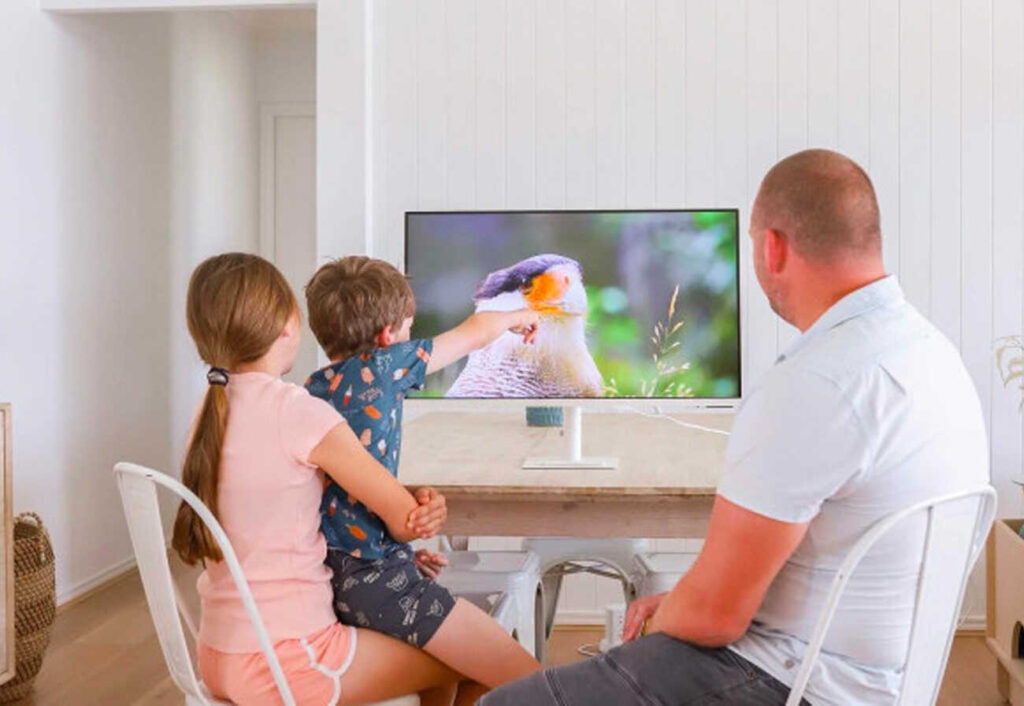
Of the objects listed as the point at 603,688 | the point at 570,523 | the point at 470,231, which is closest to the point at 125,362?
the point at 470,231

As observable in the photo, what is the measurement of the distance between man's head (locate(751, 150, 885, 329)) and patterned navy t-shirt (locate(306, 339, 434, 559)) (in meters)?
0.65

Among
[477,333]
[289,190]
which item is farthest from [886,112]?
[289,190]

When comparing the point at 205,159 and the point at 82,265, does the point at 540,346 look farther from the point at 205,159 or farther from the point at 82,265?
the point at 205,159

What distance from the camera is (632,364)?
8.47 feet

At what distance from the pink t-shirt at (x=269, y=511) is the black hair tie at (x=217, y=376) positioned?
1.0 inches

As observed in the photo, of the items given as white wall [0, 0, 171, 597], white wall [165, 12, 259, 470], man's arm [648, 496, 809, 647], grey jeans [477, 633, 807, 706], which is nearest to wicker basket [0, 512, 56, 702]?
white wall [0, 0, 171, 597]

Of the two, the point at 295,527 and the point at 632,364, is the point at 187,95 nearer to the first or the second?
the point at 632,364

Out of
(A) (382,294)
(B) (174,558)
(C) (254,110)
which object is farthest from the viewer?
(C) (254,110)

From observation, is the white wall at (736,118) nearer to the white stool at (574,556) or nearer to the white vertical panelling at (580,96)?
the white vertical panelling at (580,96)

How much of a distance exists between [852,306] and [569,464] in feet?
3.21

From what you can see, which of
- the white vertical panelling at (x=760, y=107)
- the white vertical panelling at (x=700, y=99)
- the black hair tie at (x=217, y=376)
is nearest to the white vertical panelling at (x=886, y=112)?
the white vertical panelling at (x=760, y=107)

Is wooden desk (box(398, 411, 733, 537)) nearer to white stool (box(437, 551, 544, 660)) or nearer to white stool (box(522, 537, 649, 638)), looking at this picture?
white stool (box(437, 551, 544, 660))

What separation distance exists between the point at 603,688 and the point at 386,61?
10.3ft

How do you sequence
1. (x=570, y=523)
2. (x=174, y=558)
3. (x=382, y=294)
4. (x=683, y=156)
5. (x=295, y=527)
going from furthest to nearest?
1. (x=174, y=558)
2. (x=683, y=156)
3. (x=570, y=523)
4. (x=382, y=294)
5. (x=295, y=527)
